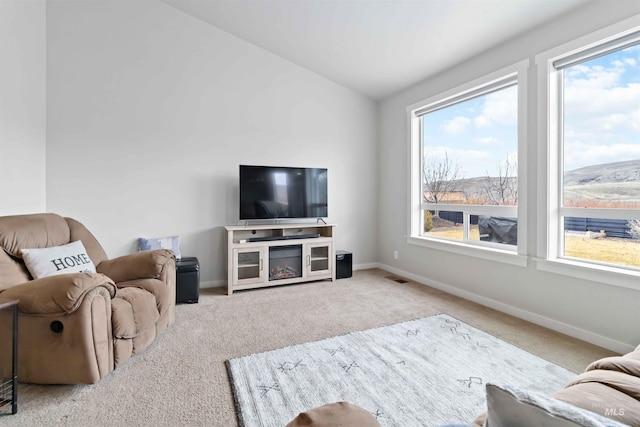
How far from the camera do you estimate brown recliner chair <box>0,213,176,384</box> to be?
65.1 inches

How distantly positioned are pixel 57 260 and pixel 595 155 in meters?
3.97

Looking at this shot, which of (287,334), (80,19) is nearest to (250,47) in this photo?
(80,19)

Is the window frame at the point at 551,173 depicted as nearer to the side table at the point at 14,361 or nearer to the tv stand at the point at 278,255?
the tv stand at the point at 278,255

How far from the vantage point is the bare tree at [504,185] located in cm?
297

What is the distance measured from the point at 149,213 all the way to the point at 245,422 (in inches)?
109

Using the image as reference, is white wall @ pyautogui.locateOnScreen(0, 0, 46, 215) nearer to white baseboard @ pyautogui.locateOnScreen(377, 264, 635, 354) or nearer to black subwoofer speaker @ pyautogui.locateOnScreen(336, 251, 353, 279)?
black subwoofer speaker @ pyautogui.locateOnScreen(336, 251, 353, 279)

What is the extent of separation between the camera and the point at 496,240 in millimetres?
3150

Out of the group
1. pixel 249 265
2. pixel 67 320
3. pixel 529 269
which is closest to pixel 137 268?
pixel 67 320

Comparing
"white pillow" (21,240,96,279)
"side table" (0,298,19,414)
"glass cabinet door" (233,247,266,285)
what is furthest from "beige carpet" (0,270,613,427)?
"white pillow" (21,240,96,279)

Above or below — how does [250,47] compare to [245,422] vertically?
above

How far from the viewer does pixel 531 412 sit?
1.58 ft

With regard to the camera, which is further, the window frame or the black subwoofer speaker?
the black subwoofer speaker

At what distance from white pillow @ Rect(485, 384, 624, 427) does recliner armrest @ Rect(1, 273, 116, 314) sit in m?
1.91

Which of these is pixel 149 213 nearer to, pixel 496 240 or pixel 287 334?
pixel 287 334
